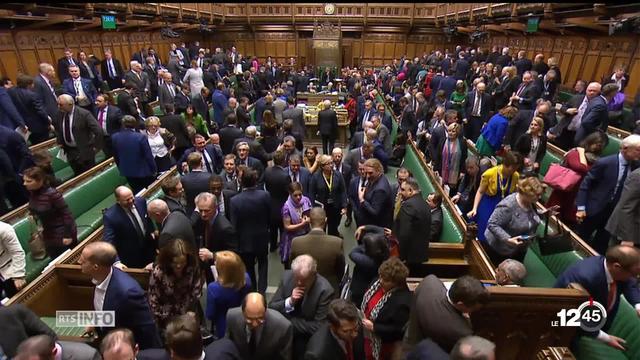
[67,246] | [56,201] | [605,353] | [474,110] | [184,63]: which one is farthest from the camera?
[184,63]

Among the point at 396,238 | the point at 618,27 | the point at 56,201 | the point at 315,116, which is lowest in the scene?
the point at 315,116

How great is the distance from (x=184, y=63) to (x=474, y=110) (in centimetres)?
1041

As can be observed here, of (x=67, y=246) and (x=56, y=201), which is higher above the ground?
(x=56, y=201)

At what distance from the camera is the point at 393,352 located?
263 cm

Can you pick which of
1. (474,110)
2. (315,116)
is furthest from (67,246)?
(315,116)

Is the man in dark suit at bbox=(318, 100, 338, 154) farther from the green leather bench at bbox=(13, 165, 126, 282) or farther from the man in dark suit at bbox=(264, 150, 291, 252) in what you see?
the green leather bench at bbox=(13, 165, 126, 282)

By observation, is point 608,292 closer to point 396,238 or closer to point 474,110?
point 396,238

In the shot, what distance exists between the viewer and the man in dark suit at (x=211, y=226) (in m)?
3.40

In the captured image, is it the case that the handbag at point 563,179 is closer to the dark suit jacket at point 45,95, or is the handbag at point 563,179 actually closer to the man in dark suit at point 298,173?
the man in dark suit at point 298,173

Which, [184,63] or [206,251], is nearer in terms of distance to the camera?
[206,251]

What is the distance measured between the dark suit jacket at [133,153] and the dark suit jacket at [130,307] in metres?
2.79

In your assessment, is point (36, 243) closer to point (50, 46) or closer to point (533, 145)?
point (533, 145)

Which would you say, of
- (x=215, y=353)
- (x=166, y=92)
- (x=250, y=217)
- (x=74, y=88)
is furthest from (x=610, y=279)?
(x=74, y=88)

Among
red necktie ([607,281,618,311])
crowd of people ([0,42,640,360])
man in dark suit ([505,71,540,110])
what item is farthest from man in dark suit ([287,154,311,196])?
man in dark suit ([505,71,540,110])
